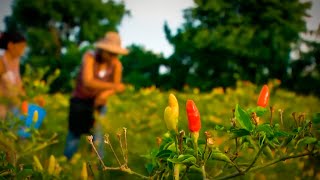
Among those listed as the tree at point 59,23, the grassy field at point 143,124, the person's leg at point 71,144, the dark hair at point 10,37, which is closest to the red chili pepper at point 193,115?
the grassy field at point 143,124

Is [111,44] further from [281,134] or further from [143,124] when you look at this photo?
[281,134]

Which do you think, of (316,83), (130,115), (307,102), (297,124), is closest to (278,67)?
(316,83)

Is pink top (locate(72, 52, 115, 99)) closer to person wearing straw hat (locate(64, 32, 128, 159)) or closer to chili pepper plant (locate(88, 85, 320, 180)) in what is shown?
person wearing straw hat (locate(64, 32, 128, 159))

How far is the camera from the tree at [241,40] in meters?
12.9

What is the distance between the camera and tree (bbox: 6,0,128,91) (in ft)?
65.3

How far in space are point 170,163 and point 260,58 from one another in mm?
12671

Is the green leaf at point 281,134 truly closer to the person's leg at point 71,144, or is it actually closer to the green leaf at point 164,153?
the green leaf at point 164,153

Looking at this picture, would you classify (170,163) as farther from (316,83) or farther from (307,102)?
(316,83)

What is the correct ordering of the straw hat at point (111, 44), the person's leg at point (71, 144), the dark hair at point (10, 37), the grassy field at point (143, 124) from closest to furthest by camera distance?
1. the grassy field at point (143, 124)
2. the dark hair at point (10, 37)
3. the straw hat at point (111, 44)
4. the person's leg at point (71, 144)

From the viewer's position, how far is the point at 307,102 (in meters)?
7.62

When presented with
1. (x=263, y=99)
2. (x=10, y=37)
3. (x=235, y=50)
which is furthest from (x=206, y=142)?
(x=235, y=50)

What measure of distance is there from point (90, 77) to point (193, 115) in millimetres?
2713

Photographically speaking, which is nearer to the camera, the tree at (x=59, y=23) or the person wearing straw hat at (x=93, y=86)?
the person wearing straw hat at (x=93, y=86)

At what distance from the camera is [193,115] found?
31.0 inches
